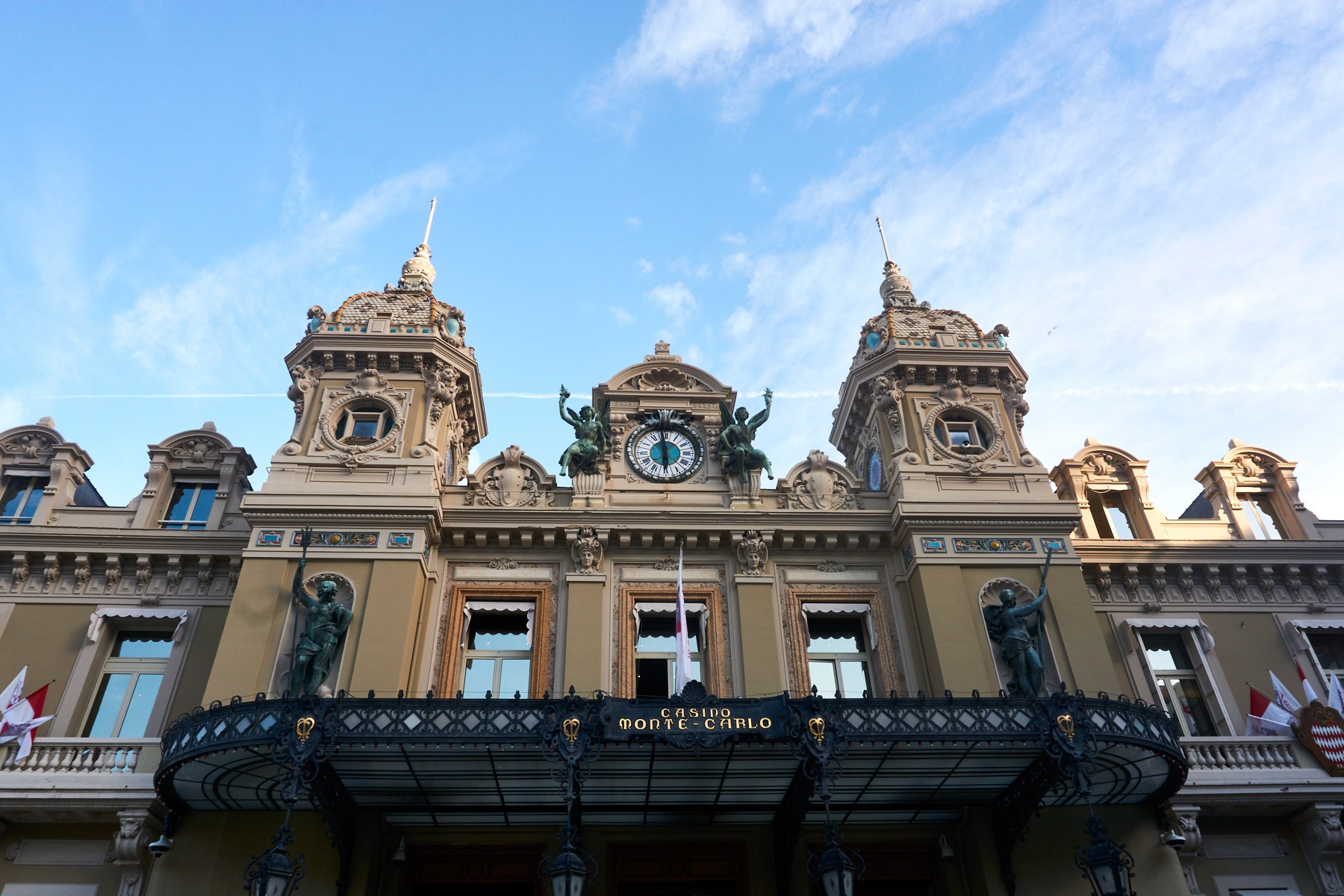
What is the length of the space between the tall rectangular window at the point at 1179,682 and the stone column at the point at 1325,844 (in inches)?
92.4

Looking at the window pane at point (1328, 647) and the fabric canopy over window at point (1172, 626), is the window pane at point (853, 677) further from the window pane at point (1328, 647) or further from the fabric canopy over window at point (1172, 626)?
the window pane at point (1328, 647)

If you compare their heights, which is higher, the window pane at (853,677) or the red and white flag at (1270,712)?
the window pane at (853,677)

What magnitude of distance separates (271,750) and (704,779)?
272 inches

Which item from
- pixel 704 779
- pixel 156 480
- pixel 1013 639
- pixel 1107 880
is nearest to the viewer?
pixel 1107 880

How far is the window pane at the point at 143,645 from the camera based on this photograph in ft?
66.4

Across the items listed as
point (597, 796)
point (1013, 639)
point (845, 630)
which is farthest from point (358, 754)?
point (1013, 639)

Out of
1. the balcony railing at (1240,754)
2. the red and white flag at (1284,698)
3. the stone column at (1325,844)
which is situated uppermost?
the red and white flag at (1284,698)

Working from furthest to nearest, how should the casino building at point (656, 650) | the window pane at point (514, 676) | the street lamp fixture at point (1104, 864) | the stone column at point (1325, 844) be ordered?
1. the window pane at point (514, 676)
2. the stone column at point (1325, 844)
3. the casino building at point (656, 650)
4. the street lamp fixture at point (1104, 864)

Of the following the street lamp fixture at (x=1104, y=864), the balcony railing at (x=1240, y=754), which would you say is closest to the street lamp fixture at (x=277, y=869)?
the street lamp fixture at (x=1104, y=864)

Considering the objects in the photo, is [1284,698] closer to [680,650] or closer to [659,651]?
[680,650]

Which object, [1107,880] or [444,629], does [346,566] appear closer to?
[444,629]

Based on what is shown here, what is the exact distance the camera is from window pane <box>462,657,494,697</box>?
63.5 feet

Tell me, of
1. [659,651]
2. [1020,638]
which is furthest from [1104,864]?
[659,651]

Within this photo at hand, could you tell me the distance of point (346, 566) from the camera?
19453 millimetres
